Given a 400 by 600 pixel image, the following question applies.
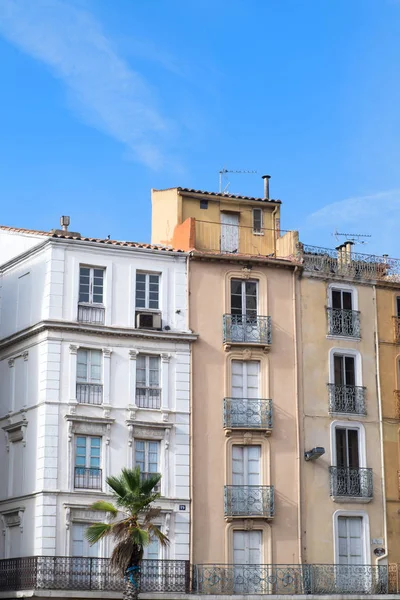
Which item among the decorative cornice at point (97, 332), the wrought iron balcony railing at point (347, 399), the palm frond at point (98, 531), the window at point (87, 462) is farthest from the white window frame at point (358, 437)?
the palm frond at point (98, 531)

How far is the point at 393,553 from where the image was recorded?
152 ft

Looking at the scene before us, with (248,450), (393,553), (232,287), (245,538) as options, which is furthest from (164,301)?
(393,553)

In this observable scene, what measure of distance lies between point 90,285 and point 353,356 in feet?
34.9

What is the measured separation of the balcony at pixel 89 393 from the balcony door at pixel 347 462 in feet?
30.4

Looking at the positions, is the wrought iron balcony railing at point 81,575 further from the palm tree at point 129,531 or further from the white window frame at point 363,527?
the white window frame at point 363,527

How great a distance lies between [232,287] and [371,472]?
8.59 metres

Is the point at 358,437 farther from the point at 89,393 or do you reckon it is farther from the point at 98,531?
the point at 98,531

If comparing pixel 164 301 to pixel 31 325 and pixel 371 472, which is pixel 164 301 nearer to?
pixel 31 325

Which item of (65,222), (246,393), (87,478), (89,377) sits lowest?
(87,478)

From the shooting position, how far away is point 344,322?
48.0m

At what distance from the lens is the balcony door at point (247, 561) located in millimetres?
43562

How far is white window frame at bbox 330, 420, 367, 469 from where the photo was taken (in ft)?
152

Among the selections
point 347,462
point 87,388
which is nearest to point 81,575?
point 87,388

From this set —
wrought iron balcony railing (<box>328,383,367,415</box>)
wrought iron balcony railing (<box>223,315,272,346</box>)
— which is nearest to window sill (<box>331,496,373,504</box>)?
wrought iron balcony railing (<box>328,383,367,415</box>)
